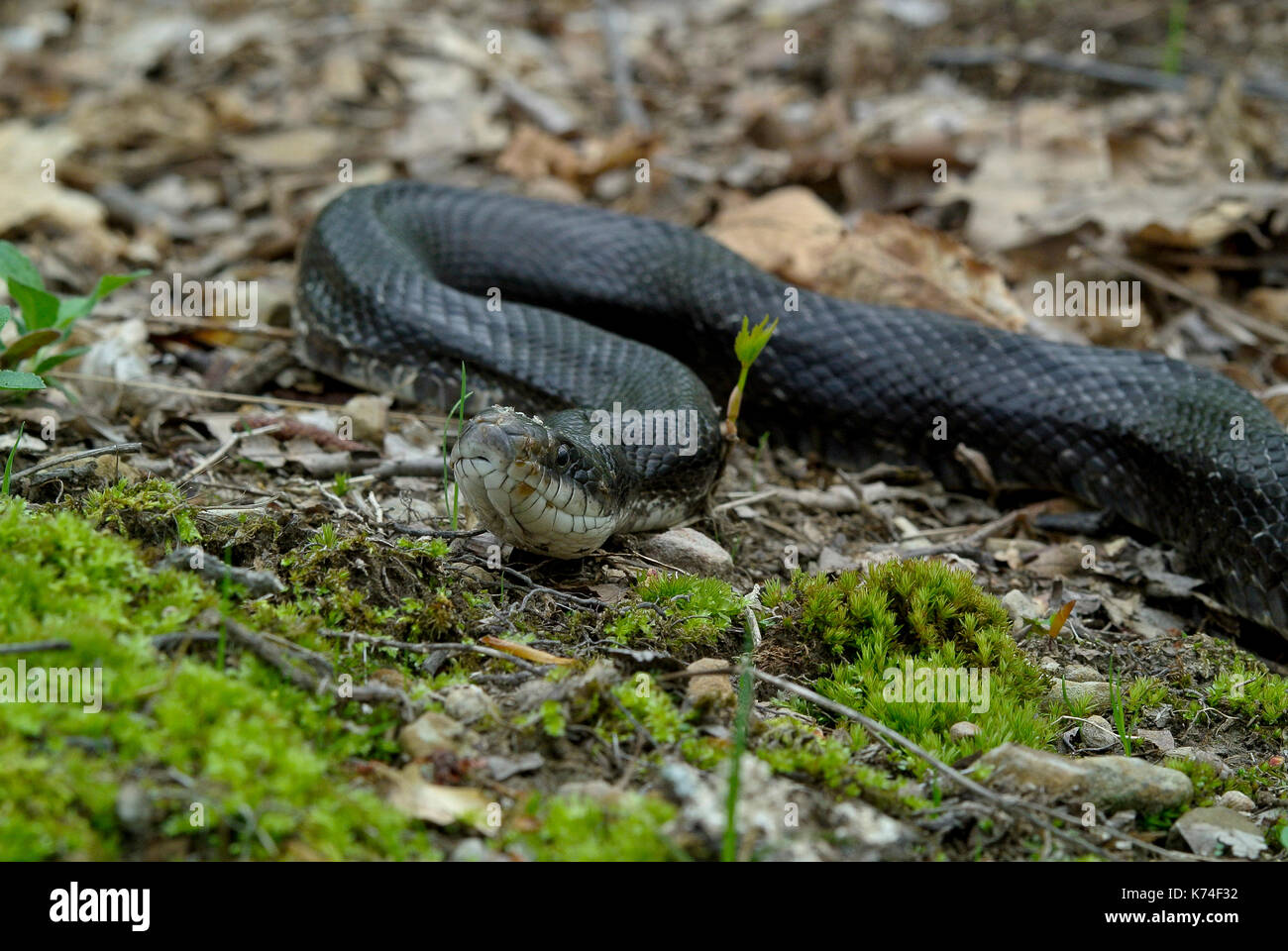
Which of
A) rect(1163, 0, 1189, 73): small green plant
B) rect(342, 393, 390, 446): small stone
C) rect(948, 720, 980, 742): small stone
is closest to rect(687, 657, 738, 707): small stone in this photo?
rect(948, 720, 980, 742): small stone

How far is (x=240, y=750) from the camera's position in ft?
8.71

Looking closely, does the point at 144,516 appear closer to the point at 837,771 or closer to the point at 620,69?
the point at 837,771

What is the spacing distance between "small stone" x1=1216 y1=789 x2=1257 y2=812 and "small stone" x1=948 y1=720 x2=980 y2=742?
73 cm

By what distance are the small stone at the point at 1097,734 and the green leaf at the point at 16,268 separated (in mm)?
4298

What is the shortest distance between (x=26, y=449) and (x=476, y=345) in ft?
7.26

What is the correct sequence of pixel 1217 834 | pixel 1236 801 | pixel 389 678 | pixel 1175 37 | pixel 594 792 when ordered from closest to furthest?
pixel 594 792 → pixel 1217 834 → pixel 389 678 → pixel 1236 801 → pixel 1175 37

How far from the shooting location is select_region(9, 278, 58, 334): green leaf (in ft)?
15.1

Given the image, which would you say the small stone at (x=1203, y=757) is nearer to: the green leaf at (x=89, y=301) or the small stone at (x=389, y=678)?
the small stone at (x=389, y=678)

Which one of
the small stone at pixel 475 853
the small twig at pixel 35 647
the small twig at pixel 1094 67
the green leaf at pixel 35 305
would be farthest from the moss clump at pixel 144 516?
the small twig at pixel 1094 67

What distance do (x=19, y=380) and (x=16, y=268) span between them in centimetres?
86

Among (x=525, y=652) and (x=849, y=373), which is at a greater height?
(x=849, y=373)

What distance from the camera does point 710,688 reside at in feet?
11.3

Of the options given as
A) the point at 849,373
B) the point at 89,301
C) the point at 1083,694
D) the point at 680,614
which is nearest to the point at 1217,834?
the point at 1083,694
